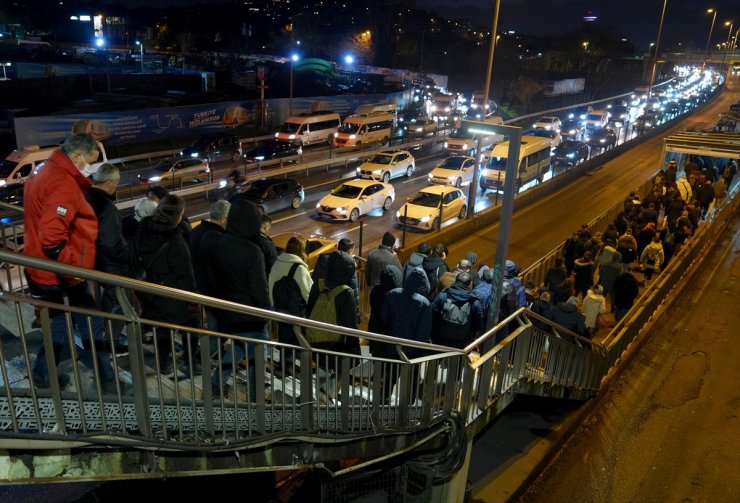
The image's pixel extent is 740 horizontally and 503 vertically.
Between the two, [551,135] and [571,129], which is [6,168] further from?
[571,129]

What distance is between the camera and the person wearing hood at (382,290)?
666cm

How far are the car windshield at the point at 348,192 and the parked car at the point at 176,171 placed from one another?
6.61m

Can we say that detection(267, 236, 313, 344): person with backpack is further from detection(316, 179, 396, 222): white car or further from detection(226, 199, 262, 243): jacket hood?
detection(316, 179, 396, 222): white car

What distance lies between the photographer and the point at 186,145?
32406 millimetres

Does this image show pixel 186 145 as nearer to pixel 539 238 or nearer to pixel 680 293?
pixel 539 238

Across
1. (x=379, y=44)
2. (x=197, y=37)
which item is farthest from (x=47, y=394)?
(x=197, y=37)

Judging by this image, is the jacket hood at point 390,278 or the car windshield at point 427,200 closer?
the jacket hood at point 390,278

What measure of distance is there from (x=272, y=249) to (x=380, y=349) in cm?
157

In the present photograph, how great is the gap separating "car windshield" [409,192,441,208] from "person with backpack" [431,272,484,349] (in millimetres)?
14506

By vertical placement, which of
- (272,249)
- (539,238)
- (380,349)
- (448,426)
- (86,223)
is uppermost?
(86,223)

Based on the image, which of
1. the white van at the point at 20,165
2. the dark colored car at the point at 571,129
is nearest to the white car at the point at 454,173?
the white van at the point at 20,165

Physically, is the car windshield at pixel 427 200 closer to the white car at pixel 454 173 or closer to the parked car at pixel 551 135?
the white car at pixel 454 173

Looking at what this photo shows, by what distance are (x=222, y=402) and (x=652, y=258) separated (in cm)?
1287

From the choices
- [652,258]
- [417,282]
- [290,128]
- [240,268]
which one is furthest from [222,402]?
[290,128]
